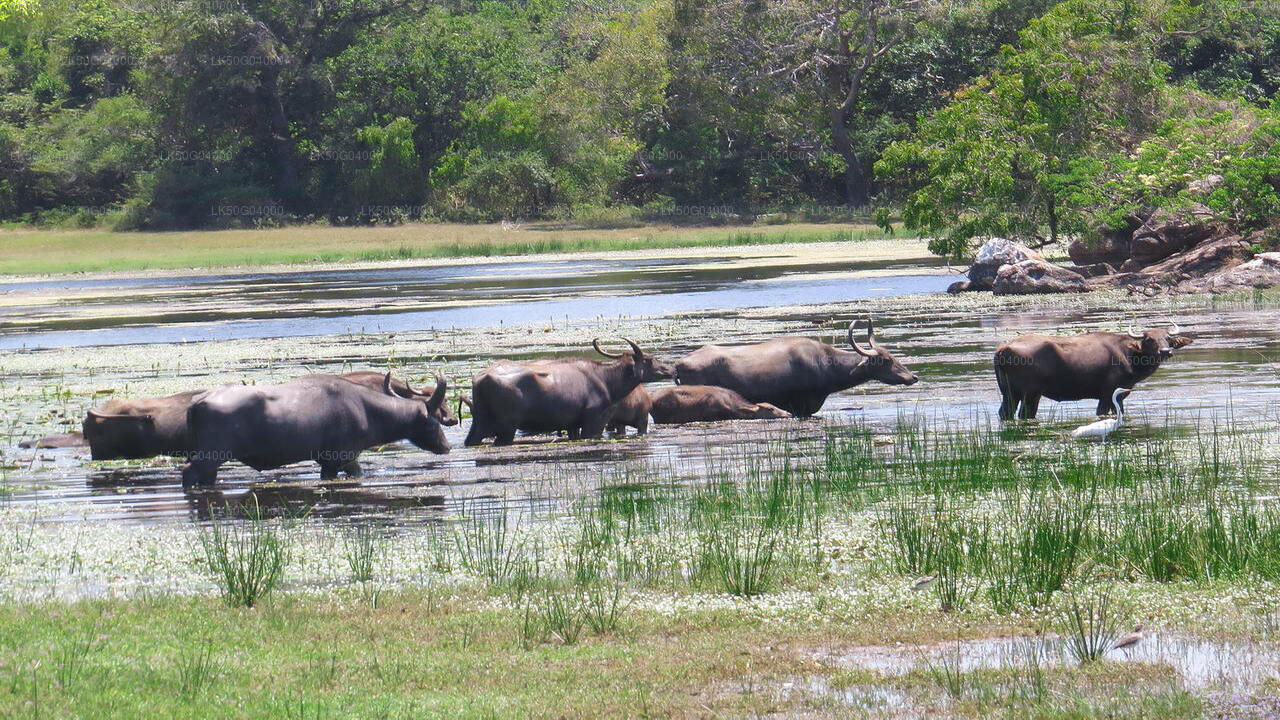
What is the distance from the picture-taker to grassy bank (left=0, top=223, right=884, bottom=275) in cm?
5138

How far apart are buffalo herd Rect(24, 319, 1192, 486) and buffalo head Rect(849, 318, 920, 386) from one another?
0.02 meters

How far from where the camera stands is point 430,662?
277 inches

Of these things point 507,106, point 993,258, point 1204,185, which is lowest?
point 993,258

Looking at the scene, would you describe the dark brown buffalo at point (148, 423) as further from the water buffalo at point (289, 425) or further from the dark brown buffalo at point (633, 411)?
the dark brown buffalo at point (633, 411)

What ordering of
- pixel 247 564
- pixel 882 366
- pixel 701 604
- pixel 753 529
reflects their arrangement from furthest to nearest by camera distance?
pixel 882 366
pixel 753 529
pixel 247 564
pixel 701 604

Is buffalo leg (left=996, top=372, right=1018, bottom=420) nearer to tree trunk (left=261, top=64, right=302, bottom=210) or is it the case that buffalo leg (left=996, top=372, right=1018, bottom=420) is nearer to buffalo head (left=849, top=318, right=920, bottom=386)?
buffalo head (left=849, top=318, right=920, bottom=386)

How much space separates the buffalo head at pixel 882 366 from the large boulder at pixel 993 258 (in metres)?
14.4

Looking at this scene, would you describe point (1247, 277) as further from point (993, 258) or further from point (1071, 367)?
point (1071, 367)

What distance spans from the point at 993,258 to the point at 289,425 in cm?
2126

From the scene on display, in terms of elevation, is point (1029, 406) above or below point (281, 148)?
below

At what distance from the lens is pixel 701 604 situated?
8.19 m

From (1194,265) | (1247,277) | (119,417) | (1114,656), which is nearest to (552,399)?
(119,417)

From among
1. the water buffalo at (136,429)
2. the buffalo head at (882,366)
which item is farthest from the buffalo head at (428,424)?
the buffalo head at (882,366)

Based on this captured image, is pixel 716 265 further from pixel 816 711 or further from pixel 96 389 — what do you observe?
pixel 816 711
